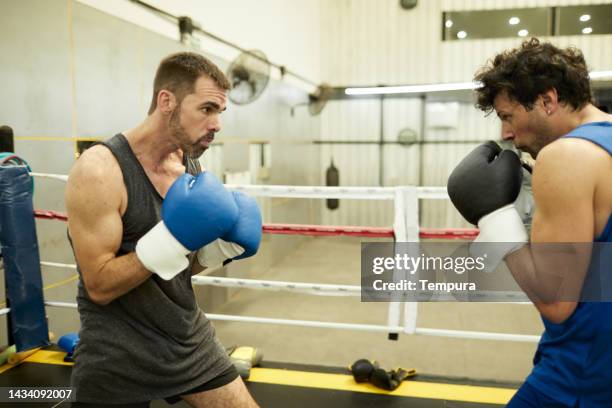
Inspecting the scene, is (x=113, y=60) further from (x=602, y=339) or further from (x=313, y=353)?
(x=602, y=339)

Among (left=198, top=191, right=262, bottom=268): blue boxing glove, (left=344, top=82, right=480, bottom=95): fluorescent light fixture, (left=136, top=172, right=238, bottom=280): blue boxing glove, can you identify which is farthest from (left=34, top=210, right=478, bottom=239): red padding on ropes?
(left=344, top=82, right=480, bottom=95): fluorescent light fixture

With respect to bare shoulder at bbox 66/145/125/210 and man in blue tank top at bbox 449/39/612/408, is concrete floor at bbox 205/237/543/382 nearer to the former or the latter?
man in blue tank top at bbox 449/39/612/408

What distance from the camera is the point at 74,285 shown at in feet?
10.2

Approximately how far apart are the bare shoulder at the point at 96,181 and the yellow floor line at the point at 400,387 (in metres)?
1.32

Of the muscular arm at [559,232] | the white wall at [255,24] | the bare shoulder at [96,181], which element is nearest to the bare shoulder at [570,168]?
the muscular arm at [559,232]

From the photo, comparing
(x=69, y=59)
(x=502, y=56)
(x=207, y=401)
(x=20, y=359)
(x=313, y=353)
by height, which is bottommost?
(x=313, y=353)

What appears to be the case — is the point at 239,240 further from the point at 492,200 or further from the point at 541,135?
the point at 541,135

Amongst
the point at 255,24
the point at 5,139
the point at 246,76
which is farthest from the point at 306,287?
the point at 255,24

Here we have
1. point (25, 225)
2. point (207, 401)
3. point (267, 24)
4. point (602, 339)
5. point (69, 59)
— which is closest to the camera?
point (602, 339)

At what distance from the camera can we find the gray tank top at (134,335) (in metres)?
1.20

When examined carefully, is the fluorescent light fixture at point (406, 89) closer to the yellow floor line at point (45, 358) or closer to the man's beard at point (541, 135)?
the yellow floor line at point (45, 358)

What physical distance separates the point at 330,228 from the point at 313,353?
170cm

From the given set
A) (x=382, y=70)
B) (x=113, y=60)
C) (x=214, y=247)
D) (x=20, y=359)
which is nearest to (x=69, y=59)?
(x=113, y=60)

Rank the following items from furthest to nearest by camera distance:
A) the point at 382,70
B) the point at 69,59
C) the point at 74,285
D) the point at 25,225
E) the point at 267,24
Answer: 1. the point at 382,70
2. the point at 267,24
3. the point at 74,285
4. the point at 69,59
5. the point at 25,225
